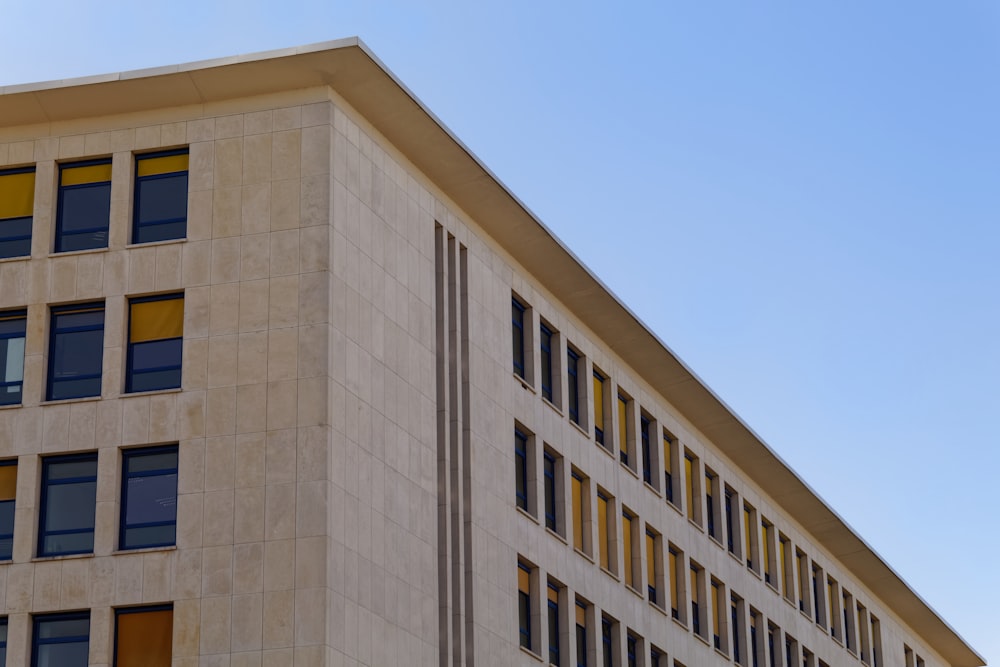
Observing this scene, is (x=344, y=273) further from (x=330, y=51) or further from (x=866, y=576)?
(x=866, y=576)

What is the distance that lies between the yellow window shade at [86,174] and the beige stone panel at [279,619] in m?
10.7

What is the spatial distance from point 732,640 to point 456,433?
19.4 metres

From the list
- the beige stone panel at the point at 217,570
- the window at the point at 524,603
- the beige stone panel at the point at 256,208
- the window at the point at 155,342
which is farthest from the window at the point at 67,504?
the window at the point at 524,603

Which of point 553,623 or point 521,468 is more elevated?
point 521,468

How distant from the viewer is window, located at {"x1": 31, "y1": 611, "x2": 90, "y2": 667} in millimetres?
38938

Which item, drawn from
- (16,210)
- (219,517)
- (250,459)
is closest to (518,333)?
(250,459)

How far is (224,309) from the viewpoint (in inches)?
1609

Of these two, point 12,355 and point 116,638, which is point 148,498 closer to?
point 116,638

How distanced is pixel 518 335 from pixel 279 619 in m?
14.7

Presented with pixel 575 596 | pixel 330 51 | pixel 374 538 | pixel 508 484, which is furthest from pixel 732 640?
pixel 330 51

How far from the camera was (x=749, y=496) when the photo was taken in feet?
214

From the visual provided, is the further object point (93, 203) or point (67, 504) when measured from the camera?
point (93, 203)

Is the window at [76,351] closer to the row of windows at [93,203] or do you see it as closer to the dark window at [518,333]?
the row of windows at [93,203]

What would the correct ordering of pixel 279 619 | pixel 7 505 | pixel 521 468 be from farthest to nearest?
pixel 521 468, pixel 7 505, pixel 279 619
